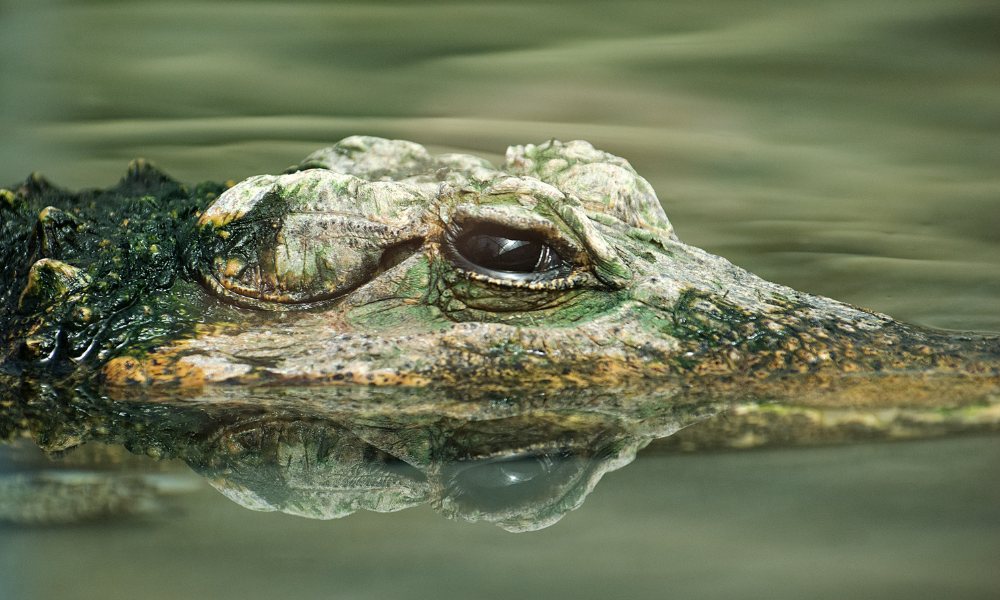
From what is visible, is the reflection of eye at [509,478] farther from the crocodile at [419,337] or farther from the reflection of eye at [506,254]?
the reflection of eye at [506,254]

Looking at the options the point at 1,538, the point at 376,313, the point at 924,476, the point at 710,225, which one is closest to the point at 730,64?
the point at 710,225

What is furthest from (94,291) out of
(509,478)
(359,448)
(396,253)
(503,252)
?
(509,478)

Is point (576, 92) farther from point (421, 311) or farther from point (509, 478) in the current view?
point (509, 478)

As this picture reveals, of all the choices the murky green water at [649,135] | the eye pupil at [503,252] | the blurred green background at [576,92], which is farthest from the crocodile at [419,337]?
the blurred green background at [576,92]

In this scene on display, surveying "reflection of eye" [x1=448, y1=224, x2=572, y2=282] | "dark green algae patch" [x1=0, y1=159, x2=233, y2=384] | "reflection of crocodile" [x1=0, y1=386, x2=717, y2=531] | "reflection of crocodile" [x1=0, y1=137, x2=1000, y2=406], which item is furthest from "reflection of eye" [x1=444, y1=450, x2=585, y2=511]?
"dark green algae patch" [x1=0, y1=159, x2=233, y2=384]

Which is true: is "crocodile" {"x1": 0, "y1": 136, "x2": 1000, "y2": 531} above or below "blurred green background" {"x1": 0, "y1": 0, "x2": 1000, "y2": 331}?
below

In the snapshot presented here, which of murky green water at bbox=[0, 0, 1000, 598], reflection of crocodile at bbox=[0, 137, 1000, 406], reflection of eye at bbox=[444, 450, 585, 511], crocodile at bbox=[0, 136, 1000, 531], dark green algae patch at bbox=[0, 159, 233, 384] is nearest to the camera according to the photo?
murky green water at bbox=[0, 0, 1000, 598]

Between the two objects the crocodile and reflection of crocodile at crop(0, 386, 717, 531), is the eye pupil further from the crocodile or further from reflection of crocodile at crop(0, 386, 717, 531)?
reflection of crocodile at crop(0, 386, 717, 531)

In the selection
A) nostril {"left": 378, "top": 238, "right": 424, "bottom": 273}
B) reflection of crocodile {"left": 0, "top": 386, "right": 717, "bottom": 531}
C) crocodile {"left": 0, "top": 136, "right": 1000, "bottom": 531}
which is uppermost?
nostril {"left": 378, "top": 238, "right": 424, "bottom": 273}
